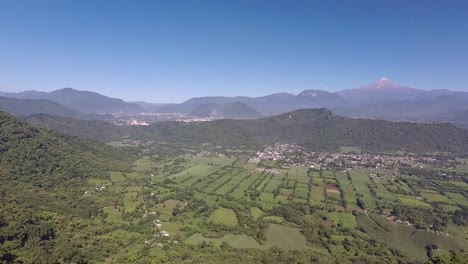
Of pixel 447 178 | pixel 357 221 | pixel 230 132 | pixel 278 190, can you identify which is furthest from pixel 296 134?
pixel 357 221

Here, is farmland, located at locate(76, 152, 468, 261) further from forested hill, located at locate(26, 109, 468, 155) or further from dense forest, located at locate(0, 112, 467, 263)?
forested hill, located at locate(26, 109, 468, 155)

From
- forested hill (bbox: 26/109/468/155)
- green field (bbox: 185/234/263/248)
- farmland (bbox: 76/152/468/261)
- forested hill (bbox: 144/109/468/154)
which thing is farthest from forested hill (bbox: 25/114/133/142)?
green field (bbox: 185/234/263/248)

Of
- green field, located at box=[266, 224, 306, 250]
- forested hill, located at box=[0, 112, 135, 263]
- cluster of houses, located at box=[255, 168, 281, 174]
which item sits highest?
forested hill, located at box=[0, 112, 135, 263]

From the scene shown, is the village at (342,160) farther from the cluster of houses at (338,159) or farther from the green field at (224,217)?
the green field at (224,217)

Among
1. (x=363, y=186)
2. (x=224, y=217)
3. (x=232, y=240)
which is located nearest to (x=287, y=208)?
(x=224, y=217)

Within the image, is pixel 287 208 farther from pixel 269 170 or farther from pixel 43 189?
pixel 43 189
